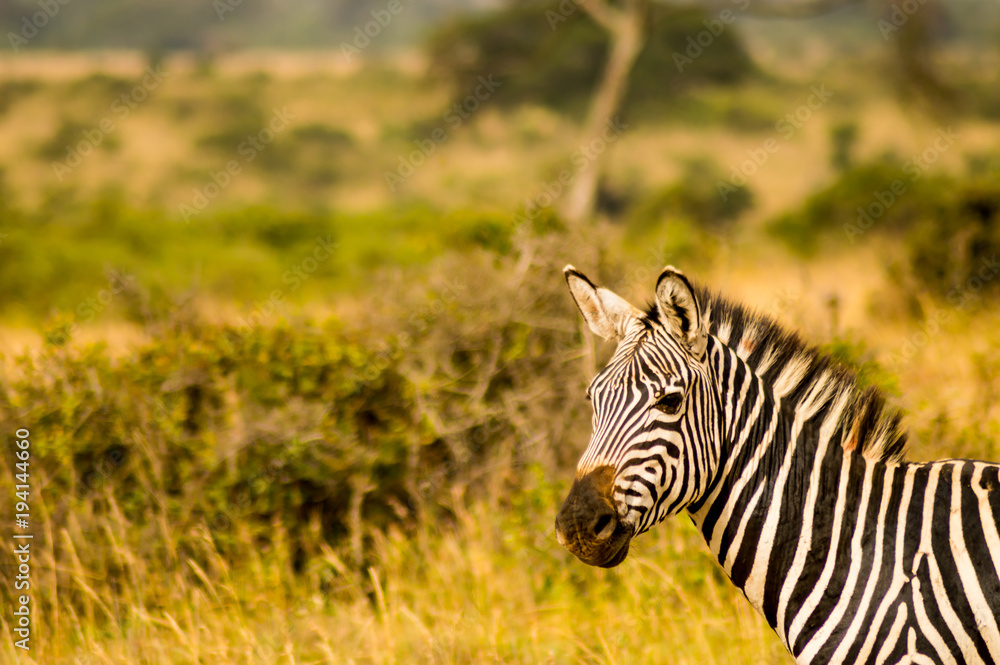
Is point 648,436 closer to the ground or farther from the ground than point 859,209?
closer to the ground

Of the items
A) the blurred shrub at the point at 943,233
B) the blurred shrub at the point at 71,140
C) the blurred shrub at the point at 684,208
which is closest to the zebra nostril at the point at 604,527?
the blurred shrub at the point at 943,233

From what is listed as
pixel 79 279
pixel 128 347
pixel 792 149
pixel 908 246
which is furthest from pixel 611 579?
pixel 792 149

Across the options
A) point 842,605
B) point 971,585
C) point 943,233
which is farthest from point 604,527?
point 943,233

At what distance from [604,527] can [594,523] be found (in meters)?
0.05

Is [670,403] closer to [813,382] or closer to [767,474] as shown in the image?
[767,474]

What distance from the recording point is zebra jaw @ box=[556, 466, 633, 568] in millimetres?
2463

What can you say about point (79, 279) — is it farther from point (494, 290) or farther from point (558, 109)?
point (558, 109)

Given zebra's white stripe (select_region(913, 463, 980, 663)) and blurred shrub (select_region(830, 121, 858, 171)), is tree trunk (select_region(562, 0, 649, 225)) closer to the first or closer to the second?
zebra's white stripe (select_region(913, 463, 980, 663))

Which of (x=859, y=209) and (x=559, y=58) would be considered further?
(x=559, y=58)

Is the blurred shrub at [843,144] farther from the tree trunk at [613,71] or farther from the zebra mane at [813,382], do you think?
the zebra mane at [813,382]

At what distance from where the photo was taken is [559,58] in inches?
1214

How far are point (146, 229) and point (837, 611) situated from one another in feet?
65.6

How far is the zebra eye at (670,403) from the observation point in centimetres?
260

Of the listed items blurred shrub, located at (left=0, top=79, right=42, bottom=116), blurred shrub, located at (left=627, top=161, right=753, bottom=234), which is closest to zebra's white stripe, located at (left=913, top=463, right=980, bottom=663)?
blurred shrub, located at (left=627, top=161, right=753, bottom=234)
